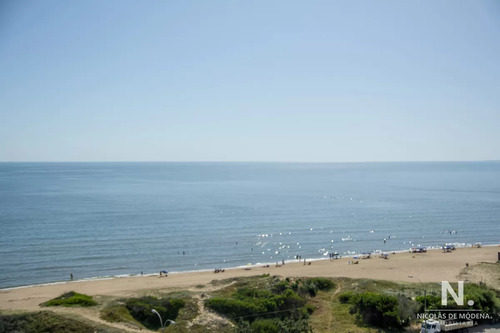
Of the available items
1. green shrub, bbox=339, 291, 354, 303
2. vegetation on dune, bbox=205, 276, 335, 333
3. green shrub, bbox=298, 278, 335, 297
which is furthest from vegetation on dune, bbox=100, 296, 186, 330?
green shrub, bbox=339, 291, 354, 303

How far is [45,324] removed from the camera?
1984 centimetres

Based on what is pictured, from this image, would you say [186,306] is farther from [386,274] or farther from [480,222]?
[480,222]

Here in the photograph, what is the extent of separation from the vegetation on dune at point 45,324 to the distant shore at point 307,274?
9755 millimetres

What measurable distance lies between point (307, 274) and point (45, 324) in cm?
2573

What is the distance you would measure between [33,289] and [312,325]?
27.8 m

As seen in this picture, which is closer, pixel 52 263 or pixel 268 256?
pixel 52 263

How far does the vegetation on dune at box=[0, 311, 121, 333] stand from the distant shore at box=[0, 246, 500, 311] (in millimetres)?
9755

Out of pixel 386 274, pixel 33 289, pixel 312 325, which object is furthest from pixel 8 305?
pixel 386 274

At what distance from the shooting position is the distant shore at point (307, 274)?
33.4 m

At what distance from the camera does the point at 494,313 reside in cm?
2200

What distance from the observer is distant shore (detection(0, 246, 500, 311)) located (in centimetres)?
3341

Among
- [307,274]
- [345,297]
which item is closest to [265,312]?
[345,297]

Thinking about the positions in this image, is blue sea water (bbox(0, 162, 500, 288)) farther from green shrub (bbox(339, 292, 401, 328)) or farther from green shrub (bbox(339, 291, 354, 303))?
green shrub (bbox(339, 292, 401, 328))

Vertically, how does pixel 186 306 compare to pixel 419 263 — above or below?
above
